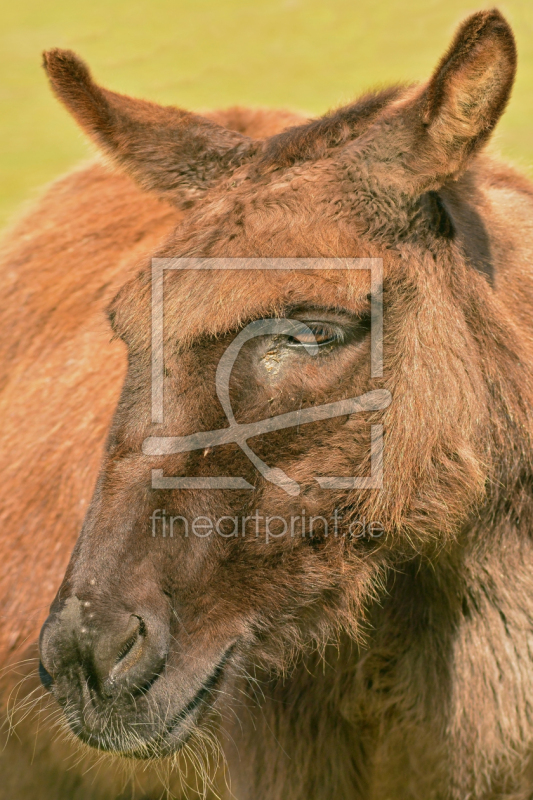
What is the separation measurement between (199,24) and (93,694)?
24371 mm

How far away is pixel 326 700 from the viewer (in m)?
3.50

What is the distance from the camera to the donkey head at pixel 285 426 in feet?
8.47

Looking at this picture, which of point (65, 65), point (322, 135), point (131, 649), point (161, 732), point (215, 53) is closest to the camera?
point (131, 649)

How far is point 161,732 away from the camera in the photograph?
104 inches

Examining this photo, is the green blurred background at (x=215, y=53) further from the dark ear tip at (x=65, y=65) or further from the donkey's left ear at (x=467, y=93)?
the donkey's left ear at (x=467, y=93)

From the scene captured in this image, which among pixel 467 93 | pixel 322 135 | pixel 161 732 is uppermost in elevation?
pixel 467 93

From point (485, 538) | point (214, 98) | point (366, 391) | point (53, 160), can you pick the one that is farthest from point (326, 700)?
point (214, 98)

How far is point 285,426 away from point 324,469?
19 cm

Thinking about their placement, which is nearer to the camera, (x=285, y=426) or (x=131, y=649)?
(x=131, y=649)

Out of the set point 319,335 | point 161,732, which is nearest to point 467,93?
point 319,335

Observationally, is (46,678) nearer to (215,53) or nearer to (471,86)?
(471,86)

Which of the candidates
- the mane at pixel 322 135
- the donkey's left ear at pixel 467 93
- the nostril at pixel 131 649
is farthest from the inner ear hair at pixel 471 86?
the nostril at pixel 131 649

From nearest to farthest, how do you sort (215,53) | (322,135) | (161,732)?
(161,732) < (322,135) < (215,53)

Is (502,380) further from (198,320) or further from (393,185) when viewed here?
(198,320)
